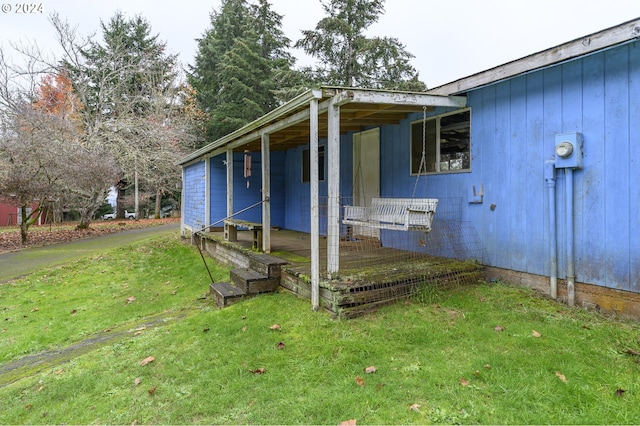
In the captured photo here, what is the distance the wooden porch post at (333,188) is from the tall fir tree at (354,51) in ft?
43.5

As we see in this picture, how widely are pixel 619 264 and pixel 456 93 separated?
278 centimetres

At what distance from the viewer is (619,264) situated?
12.4 feet

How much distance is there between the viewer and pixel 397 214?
5246 mm

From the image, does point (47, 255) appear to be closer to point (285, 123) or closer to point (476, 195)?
point (285, 123)

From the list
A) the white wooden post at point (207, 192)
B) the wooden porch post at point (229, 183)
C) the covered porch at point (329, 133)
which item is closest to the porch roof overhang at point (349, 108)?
the covered porch at point (329, 133)

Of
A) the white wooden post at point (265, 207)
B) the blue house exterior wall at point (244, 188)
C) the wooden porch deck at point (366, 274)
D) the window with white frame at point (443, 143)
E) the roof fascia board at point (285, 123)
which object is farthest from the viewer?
the blue house exterior wall at point (244, 188)

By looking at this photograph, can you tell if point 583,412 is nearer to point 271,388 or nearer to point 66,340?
point 271,388

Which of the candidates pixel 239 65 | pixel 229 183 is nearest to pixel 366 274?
pixel 229 183

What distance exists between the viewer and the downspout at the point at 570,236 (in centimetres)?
408

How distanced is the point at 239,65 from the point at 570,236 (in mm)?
19722

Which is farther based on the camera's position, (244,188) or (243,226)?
(244,188)

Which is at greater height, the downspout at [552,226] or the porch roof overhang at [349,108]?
the porch roof overhang at [349,108]

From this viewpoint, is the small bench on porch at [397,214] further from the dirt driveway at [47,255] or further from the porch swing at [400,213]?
the dirt driveway at [47,255]

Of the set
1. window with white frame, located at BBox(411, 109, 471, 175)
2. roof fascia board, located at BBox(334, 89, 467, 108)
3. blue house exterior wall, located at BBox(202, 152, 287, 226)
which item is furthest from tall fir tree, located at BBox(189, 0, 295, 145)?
roof fascia board, located at BBox(334, 89, 467, 108)
